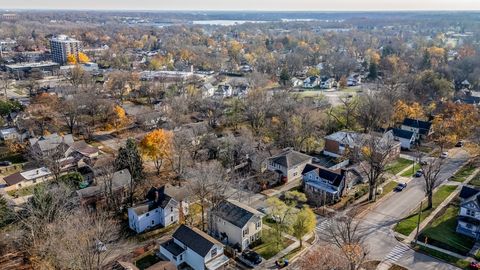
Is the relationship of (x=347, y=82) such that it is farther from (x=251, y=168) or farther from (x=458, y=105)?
(x=251, y=168)

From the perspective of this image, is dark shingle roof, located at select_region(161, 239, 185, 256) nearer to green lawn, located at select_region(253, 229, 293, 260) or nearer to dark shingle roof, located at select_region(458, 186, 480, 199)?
green lawn, located at select_region(253, 229, 293, 260)

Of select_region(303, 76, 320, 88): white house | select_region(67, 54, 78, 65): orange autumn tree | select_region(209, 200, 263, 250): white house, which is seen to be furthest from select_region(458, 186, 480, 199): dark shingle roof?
select_region(67, 54, 78, 65): orange autumn tree

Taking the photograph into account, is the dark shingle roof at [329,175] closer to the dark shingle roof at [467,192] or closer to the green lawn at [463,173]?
the dark shingle roof at [467,192]

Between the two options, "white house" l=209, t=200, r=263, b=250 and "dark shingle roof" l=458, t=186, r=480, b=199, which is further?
"dark shingle roof" l=458, t=186, r=480, b=199

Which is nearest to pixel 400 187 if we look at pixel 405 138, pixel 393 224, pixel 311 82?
pixel 393 224

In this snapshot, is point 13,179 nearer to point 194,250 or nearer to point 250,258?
point 194,250

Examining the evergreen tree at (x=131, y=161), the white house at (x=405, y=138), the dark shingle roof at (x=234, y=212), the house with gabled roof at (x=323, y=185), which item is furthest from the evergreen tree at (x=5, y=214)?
the white house at (x=405, y=138)
